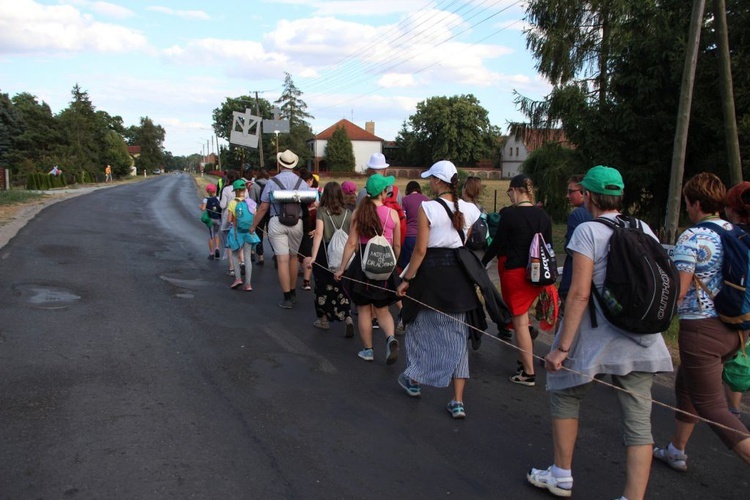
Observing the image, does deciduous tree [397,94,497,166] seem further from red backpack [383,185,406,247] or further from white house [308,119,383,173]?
red backpack [383,185,406,247]

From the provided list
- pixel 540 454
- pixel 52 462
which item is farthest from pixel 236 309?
pixel 540 454

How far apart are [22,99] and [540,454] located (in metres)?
110

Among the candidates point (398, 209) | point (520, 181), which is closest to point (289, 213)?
point (398, 209)

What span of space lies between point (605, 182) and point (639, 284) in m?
0.63

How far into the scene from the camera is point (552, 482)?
3410mm

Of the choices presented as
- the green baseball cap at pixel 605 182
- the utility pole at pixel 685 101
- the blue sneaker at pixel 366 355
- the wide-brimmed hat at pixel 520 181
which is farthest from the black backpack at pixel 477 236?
the utility pole at pixel 685 101

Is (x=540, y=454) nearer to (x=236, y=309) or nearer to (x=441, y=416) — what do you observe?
(x=441, y=416)

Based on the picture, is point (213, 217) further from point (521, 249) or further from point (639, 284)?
point (639, 284)

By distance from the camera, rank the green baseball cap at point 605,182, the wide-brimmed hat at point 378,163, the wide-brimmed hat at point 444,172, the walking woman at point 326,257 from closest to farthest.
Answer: the green baseball cap at point 605,182
the wide-brimmed hat at point 444,172
the walking woman at point 326,257
the wide-brimmed hat at point 378,163

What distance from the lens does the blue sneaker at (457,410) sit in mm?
4504

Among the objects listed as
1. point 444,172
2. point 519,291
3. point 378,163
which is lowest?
point 519,291

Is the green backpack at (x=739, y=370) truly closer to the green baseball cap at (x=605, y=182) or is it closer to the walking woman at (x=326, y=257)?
the green baseball cap at (x=605, y=182)

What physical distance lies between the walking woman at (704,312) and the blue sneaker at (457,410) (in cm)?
158

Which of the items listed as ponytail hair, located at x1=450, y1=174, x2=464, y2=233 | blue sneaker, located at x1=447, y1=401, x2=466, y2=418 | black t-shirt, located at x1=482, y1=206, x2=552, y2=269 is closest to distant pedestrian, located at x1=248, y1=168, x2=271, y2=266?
black t-shirt, located at x1=482, y1=206, x2=552, y2=269
